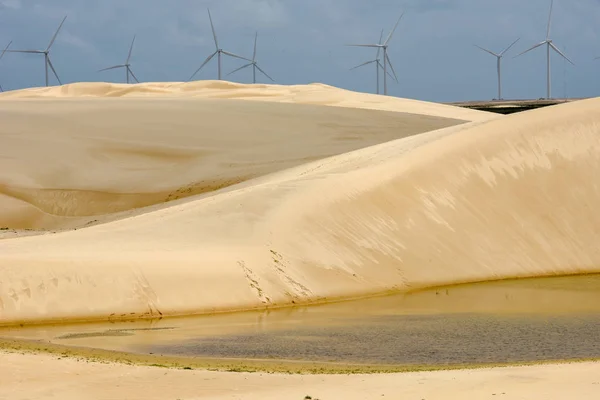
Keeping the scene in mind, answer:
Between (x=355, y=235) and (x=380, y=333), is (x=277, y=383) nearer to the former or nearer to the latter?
(x=380, y=333)

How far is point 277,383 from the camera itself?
10734 millimetres

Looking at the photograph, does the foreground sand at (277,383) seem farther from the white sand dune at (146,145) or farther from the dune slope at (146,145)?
the dune slope at (146,145)

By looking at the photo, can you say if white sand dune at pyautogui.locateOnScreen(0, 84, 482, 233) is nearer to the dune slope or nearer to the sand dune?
the dune slope

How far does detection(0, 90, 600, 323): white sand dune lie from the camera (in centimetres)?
1688

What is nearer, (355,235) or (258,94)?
(355,235)

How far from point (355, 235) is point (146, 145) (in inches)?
771

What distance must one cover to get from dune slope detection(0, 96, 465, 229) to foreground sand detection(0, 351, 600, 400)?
1886cm

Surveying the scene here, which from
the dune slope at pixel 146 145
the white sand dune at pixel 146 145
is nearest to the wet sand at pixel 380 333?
the white sand dune at pixel 146 145

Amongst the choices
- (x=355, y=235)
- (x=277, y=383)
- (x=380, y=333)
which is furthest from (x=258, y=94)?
(x=277, y=383)

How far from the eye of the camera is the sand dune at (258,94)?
62.2 meters

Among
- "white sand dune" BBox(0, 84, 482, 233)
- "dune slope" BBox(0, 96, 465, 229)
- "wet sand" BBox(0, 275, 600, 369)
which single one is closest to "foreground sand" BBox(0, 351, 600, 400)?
"wet sand" BBox(0, 275, 600, 369)

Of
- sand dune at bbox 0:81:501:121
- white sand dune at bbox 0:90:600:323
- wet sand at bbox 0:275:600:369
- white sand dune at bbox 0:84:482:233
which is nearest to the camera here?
wet sand at bbox 0:275:600:369

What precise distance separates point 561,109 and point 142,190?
12.3 m

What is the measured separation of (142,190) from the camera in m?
33.8
